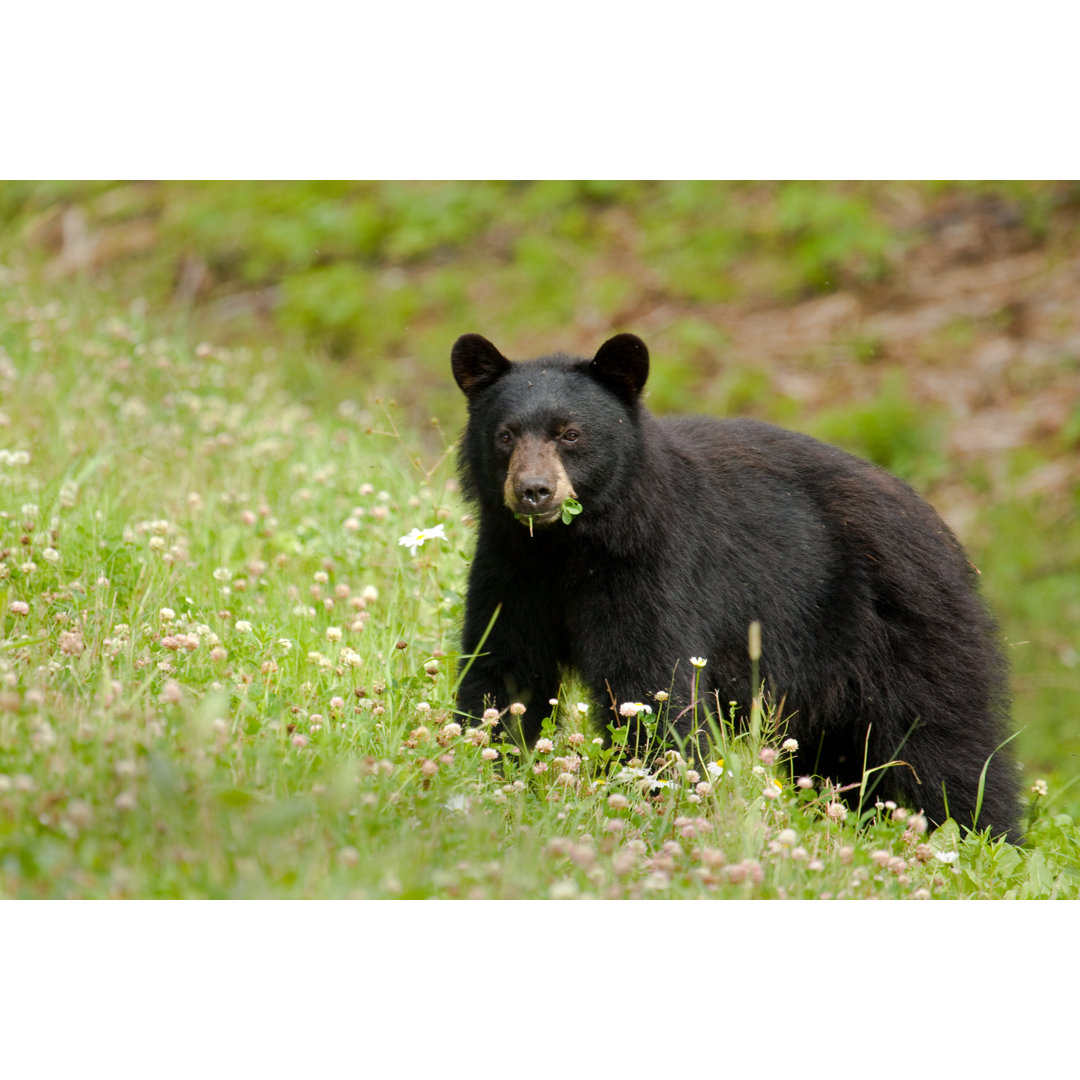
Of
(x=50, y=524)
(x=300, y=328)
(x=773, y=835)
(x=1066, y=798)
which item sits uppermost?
(x=300, y=328)

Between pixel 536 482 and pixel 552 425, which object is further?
pixel 552 425

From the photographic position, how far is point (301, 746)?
382cm

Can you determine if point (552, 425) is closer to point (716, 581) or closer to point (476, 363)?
point (476, 363)

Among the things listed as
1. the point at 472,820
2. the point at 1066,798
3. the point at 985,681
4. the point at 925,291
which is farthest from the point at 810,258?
the point at 472,820

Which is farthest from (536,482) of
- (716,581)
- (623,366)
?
(716,581)

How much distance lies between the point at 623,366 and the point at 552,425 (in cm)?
38

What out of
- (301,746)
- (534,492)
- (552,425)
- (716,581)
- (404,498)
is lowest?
(301,746)

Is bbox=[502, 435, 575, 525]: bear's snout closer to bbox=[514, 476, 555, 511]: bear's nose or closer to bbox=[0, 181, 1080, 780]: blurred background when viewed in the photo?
bbox=[514, 476, 555, 511]: bear's nose

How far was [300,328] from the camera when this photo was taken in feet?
39.4

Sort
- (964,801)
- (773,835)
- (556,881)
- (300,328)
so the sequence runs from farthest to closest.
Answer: (300,328) → (964,801) → (773,835) → (556,881)

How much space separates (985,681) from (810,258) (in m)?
7.96

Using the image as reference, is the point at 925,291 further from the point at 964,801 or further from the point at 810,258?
the point at 964,801

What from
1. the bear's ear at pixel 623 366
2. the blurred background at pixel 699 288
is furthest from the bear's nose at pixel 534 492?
the blurred background at pixel 699 288

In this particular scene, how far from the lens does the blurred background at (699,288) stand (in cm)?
1126
